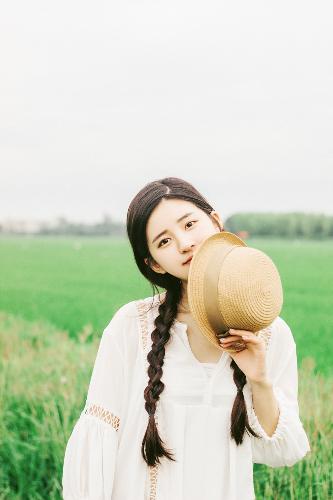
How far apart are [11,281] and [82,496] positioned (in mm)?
10109

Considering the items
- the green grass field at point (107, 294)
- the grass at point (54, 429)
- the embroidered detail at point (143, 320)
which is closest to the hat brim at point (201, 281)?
the embroidered detail at point (143, 320)

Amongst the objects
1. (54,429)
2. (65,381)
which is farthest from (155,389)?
(65,381)

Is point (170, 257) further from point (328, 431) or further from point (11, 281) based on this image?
point (11, 281)

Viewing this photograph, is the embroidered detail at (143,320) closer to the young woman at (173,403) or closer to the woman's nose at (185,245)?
the young woman at (173,403)

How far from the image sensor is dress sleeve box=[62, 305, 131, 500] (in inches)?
69.7

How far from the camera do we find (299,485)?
2.81m

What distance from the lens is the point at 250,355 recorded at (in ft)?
5.45

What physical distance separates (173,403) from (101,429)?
21cm

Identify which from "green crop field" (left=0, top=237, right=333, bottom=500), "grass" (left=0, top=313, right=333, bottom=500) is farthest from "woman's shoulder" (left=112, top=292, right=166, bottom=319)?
"grass" (left=0, top=313, right=333, bottom=500)

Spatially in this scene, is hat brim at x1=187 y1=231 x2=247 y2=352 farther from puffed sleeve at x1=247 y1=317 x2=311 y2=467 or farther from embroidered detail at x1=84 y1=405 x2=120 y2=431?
embroidered detail at x1=84 y1=405 x2=120 y2=431

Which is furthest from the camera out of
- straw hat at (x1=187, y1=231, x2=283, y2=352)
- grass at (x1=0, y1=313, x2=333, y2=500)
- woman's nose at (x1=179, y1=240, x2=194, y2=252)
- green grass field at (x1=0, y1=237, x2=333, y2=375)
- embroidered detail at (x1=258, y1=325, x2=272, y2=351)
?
green grass field at (x1=0, y1=237, x2=333, y2=375)

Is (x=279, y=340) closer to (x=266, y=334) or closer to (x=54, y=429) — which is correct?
(x=266, y=334)

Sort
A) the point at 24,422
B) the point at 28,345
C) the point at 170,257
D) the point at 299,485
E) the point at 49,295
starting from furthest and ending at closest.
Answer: the point at 49,295 < the point at 28,345 < the point at 24,422 < the point at 299,485 < the point at 170,257

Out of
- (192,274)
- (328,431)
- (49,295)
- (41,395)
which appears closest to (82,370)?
(41,395)
